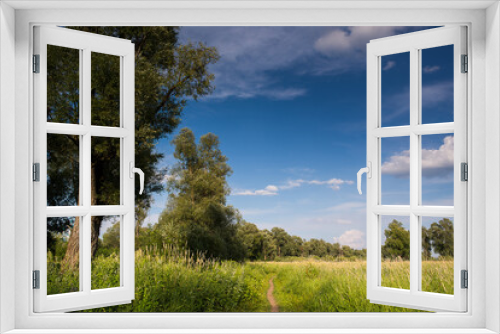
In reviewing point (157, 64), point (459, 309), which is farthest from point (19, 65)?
point (157, 64)

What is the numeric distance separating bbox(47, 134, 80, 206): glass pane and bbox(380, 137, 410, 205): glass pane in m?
3.69

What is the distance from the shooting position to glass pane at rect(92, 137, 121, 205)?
4340 mm

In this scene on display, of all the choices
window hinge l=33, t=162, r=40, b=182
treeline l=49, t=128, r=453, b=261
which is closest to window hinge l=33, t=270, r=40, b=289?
window hinge l=33, t=162, r=40, b=182

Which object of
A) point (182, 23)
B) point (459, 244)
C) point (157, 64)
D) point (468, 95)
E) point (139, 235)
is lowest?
point (139, 235)

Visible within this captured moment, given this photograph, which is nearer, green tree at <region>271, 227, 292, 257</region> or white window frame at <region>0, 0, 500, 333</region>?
white window frame at <region>0, 0, 500, 333</region>

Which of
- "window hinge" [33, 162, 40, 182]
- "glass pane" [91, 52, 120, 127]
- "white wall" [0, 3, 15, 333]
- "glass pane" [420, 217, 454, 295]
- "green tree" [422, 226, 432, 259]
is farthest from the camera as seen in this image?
"green tree" [422, 226, 432, 259]

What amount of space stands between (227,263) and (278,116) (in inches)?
86.9

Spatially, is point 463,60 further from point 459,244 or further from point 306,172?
point 306,172

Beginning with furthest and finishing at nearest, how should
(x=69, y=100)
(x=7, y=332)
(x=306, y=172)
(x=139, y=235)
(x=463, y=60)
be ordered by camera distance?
(x=306, y=172), (x=139, y=235), (x=69, y=100), (x=463, y=60), (x=7, y=332)

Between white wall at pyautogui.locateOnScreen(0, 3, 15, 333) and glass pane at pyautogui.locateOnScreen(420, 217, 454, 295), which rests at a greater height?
white wall at pyautogui.locateOnScreen(0, 3, 15, 333)

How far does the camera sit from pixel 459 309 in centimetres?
207

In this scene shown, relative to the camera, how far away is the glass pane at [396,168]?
486 cm

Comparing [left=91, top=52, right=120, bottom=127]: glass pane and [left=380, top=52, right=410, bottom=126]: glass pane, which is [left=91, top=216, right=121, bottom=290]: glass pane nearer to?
[left=91, top=52, right=120, bottom=127]: glass pane

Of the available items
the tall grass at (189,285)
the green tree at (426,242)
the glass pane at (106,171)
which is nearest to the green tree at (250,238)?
the tall grass at (189,285)
